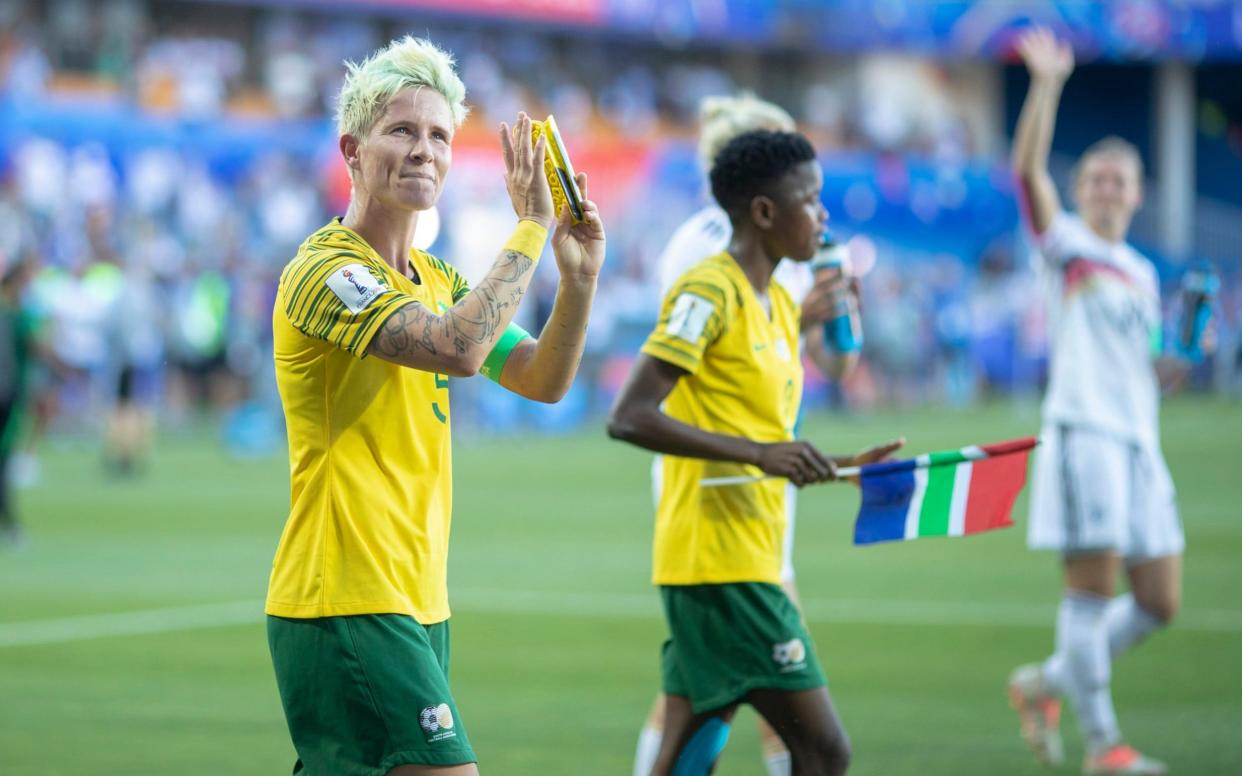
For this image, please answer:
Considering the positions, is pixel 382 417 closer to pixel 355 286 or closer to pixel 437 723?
pixel 355 286

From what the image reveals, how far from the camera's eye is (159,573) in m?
12.8

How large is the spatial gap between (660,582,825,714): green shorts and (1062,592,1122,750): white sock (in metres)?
2.31

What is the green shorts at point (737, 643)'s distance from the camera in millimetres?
4996

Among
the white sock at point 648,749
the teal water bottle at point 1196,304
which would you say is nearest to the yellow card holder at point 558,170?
the white sock at point 648,749

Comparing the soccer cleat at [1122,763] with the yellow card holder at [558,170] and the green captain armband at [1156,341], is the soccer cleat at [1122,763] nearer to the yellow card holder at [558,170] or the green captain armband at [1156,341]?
the green captain armband at [1156,341]

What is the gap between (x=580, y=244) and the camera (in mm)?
4180

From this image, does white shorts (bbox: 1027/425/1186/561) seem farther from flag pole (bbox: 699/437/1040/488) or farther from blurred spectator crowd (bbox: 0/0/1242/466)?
blurred spectator crowd (bbox: 0/0/1242/466)

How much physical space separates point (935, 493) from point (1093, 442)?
230 cm

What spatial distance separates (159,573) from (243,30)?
1045 inches

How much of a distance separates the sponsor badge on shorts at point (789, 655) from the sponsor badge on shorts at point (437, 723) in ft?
4.33

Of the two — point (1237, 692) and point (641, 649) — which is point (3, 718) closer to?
point (641, 649)

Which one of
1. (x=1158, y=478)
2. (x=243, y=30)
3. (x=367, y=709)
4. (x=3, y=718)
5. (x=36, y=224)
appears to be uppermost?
(x=243, y=30)

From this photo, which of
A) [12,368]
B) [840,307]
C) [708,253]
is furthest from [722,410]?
[12,368]

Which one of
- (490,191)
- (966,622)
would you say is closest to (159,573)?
(966,622)
